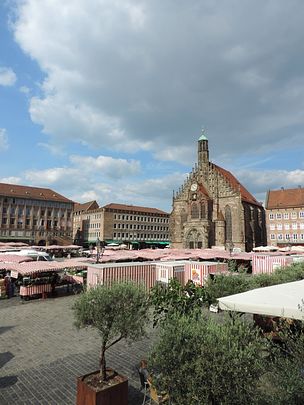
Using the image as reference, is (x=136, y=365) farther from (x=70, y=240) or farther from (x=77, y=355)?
(x=70, y=240)

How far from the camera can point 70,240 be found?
7925 cm

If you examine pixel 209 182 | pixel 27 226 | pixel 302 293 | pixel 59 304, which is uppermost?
pixel 209 182

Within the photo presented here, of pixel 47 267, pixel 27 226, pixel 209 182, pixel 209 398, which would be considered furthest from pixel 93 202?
pixel 209 398

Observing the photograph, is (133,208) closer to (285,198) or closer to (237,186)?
(237,186)

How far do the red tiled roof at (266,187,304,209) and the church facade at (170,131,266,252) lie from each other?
19.3ft

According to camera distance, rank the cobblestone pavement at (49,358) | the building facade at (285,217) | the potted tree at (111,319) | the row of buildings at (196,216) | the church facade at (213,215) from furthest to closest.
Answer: the building facade at (285,217)
the row of buildings at (196,216)
the church facade at (213,215)
the cobblestone pavement at (49,358)
the potted tree at (111,319)

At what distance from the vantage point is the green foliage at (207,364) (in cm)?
403

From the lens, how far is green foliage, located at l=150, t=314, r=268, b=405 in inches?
159

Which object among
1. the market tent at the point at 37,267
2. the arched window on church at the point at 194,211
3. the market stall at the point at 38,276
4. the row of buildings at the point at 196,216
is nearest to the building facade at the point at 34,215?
the row of buildings at the point at 196,216

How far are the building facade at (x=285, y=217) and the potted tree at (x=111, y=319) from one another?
6603cm

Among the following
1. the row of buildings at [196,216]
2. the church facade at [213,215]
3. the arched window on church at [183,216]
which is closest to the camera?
the church facade at [213,215]

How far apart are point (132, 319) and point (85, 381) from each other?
5.18ft

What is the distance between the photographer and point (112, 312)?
21.1ft

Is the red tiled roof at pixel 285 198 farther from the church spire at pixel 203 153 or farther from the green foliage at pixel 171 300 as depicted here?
the green foliage at pixel 171 300
